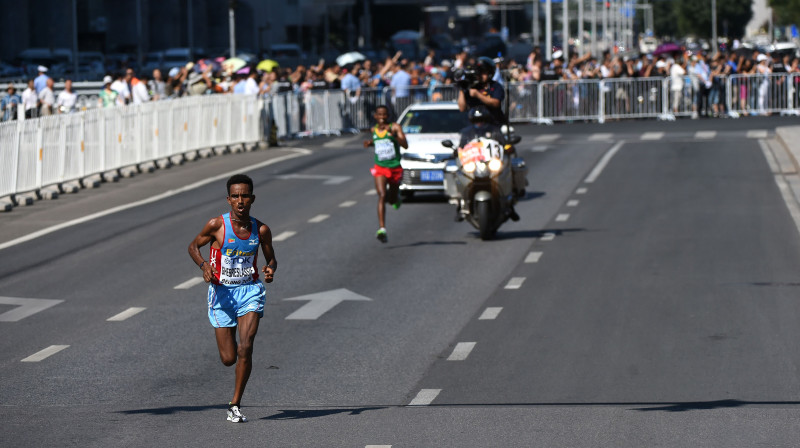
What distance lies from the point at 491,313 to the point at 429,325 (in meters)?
0.79

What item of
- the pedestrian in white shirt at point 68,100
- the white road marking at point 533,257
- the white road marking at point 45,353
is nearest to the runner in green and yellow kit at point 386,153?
the white road marking at point 533,257

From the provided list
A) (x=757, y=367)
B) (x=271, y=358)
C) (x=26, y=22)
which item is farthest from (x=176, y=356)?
(x=26, y=22)

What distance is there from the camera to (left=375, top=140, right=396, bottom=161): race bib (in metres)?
19.4

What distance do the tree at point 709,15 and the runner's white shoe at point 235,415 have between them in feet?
463

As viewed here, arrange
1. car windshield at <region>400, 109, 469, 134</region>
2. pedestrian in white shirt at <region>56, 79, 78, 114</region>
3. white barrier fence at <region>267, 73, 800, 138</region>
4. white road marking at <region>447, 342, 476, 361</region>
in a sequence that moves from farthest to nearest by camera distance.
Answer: white barrier fence at <region>267, 73, 800, 138</region>
pedestrian in white shirt at <region>56, 79, 78, 114</region>
car windshield at <region>400, 109, 469, 134</region>
white road marking at <region>447, 342, 476, 361</region>

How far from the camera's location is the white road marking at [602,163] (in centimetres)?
2738

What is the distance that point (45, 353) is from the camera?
12414 millimetres

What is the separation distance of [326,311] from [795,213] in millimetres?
9489

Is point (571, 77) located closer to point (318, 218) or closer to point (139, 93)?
point (139, 93)

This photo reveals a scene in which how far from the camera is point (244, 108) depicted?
116 feet

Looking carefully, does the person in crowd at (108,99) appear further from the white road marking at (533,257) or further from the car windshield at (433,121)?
the white road marking at (533,257)

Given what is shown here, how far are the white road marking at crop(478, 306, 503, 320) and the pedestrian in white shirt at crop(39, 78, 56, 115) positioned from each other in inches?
856

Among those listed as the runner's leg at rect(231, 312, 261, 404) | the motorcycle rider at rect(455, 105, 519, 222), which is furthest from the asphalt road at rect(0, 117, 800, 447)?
the motorcycle rider at rect(455, 105, 519, 222)

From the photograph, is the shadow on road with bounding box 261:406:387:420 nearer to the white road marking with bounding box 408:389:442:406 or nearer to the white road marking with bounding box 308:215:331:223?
the white road marking with bounding box 408:389:442:406
